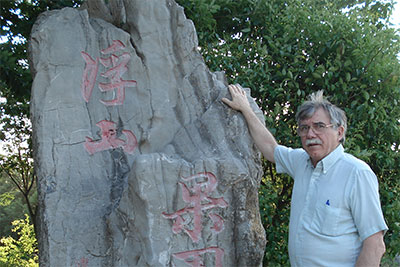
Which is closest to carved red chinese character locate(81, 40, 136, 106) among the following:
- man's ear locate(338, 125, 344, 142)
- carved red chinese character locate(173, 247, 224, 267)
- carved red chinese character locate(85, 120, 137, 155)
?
carved red chinese character locate(85, 120, 137, 155)

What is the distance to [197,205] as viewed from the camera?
110 inches

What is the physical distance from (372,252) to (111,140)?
203 cm

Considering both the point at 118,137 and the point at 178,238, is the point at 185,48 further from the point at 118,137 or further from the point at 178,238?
the point at 178,238

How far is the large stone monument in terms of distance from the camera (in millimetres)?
2742

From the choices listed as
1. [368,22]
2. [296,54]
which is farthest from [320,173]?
[368,22]

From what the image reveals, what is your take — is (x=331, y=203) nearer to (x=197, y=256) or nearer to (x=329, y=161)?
(x=329, y=161)

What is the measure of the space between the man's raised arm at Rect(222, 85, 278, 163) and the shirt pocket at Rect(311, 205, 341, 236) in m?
0.75

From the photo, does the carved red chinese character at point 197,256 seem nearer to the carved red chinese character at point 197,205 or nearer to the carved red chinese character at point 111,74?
the carved red chinese character at point 197,205

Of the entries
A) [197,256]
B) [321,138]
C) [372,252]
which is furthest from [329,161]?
[197,256]

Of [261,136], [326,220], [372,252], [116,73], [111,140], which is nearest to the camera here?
[372,252]

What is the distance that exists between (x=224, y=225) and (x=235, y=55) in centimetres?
246

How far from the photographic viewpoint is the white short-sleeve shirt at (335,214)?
2.19 metres

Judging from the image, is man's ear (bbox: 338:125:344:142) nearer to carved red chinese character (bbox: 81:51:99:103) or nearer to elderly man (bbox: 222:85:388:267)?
elderly man (bbox: 222:85:388:267)

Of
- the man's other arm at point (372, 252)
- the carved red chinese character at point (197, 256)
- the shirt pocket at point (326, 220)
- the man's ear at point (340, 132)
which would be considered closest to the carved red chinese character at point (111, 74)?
the carved red chinese character at point (197, 256)
